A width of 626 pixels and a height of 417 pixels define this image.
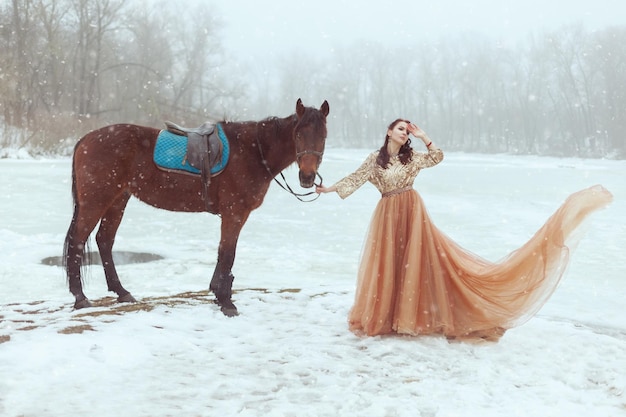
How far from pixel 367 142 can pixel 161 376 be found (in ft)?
224

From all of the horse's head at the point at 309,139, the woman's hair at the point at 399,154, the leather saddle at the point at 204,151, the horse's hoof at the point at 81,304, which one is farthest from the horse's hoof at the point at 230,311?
the woman's hair at the point at 399,154

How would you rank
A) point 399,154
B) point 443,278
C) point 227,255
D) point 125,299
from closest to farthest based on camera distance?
1. point 443,278
2. point 399,154
3. point 227,255
4. point 125,299

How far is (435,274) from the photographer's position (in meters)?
4.46

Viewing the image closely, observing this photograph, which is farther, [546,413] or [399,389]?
[399,389]

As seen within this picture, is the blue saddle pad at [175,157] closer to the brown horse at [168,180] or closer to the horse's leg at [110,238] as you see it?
the brown horse at [168,180]

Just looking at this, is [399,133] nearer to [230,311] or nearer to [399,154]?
[399,154]

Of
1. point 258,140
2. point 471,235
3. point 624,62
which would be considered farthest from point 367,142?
point 258,140

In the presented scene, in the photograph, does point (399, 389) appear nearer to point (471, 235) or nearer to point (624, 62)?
point (471, 235)

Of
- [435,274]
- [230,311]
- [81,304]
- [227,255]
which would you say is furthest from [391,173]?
[81,304]

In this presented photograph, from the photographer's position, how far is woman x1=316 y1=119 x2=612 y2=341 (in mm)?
4359

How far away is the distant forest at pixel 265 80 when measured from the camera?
3098cm

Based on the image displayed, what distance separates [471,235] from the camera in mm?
10766

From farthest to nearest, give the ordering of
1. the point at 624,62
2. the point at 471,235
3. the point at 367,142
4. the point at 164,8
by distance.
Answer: the point at 367,142
the point at 624,62
the point at 164,8
the point at 471,235

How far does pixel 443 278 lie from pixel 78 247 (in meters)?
3.10
